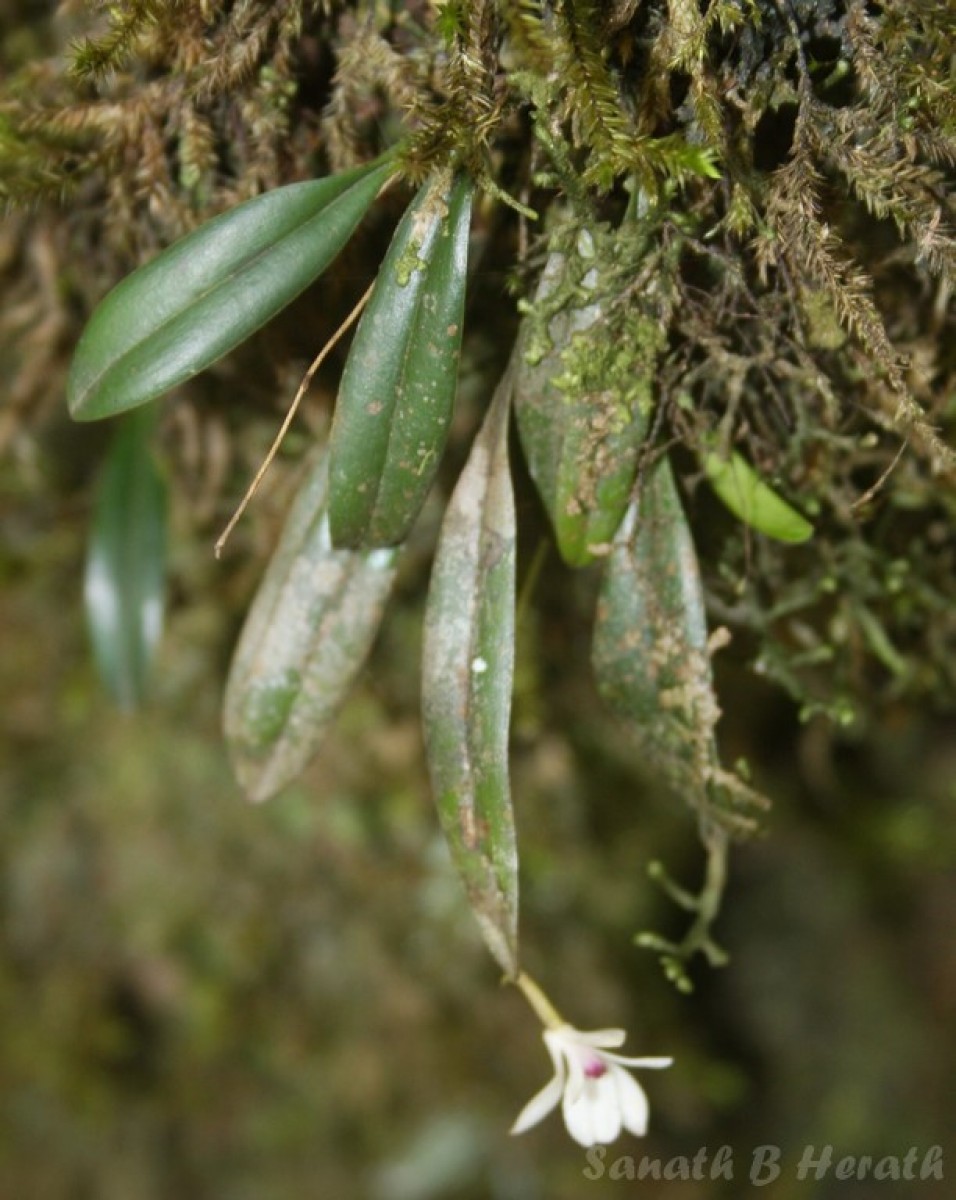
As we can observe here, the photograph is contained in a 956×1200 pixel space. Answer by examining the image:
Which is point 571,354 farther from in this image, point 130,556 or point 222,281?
point 130,556

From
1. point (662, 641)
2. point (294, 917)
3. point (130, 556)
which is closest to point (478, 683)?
point (662, 641)

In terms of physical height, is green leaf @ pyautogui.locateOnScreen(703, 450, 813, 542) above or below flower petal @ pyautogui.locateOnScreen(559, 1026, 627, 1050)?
above

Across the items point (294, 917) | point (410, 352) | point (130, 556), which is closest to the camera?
point (410, 352)

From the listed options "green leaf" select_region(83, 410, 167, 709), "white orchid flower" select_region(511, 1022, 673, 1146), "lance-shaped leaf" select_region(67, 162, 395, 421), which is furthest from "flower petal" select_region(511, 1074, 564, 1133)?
"green leaf" select_region(83, 410, 167, 709)

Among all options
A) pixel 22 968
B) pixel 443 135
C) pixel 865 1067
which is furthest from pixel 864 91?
pixel 865 1067

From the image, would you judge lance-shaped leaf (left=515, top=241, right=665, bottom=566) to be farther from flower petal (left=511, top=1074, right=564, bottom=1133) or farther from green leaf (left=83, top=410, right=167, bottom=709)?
green leaf (left=83, top=410, right=167, bottom=709)

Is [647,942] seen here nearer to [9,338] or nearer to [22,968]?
[9,338]
